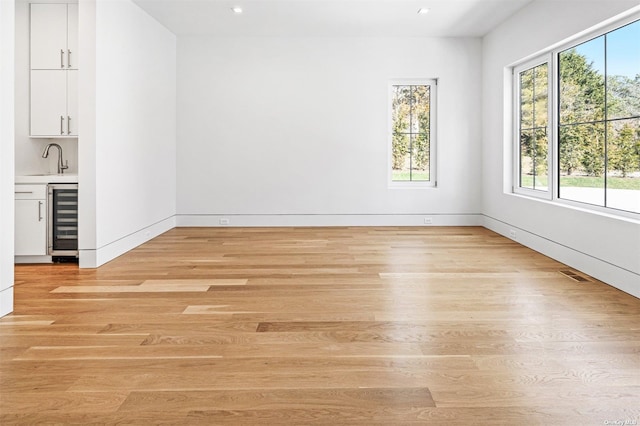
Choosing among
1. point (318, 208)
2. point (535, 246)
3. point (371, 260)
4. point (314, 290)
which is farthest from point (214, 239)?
point (535, 246)

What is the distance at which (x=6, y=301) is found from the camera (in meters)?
3.18

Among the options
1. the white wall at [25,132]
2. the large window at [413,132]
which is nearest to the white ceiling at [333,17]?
the large window at [413,132]

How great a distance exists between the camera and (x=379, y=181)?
24.7 feet

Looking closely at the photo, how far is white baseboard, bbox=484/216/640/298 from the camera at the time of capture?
3720mm

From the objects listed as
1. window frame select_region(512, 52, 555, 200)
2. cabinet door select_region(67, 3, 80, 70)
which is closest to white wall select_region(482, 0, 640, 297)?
window frame select_region(512, 52, 555, 200)

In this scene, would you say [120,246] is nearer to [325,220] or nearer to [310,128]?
[325,220]

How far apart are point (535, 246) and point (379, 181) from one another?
263cm

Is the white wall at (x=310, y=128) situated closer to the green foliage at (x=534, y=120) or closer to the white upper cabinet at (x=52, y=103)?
the green foliage at (x=534, y=120)

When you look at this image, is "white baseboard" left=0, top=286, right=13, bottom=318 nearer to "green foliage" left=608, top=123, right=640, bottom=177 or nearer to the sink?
the sink

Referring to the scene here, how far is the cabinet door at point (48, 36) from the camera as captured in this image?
16.5 ft

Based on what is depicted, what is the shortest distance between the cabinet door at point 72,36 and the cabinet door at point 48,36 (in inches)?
1.3

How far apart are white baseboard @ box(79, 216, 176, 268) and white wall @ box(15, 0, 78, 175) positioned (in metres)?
0.94

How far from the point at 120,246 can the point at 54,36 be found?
2.18m

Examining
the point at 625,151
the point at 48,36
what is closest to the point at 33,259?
the point at 48,36
